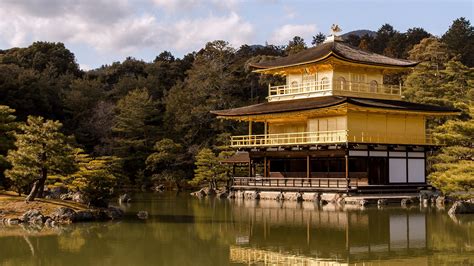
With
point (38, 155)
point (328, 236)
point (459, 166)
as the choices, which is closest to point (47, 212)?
point (38, 155)

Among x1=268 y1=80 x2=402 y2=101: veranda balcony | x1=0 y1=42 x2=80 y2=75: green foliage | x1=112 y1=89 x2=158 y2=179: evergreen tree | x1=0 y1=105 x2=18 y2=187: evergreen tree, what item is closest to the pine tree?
x1=0 y1=105 x2=18 y2=187: evergreen tree

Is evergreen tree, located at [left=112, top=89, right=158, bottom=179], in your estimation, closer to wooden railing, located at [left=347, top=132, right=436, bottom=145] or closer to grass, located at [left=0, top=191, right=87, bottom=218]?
wooden railing, located at [left=347, top=132, right=436, bottom=145]

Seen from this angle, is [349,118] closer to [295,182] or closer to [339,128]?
[339,128]

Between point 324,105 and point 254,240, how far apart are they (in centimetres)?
1637

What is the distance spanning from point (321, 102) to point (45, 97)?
24.5 m

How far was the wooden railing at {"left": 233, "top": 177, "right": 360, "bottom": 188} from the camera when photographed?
32.6 meters

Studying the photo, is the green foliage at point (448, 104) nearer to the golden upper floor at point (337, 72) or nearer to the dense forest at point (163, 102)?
the dense forest at point (163, 102)

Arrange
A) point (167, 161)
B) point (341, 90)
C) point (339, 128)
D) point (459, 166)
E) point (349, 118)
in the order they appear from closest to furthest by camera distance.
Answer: point (459, 166) < point (349, 118) < point (339, 128) < point (341, 90) < point (167, 161)

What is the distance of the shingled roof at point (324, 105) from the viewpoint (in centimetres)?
3312

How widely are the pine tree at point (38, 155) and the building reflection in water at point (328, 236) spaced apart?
6.76m

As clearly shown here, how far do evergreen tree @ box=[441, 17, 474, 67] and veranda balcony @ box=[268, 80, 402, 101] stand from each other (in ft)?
98.4

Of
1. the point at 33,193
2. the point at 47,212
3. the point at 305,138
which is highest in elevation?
the point at 305,138

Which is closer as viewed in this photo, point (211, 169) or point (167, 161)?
point (211, 169)

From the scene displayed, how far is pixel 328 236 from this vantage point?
1819 centimetres
